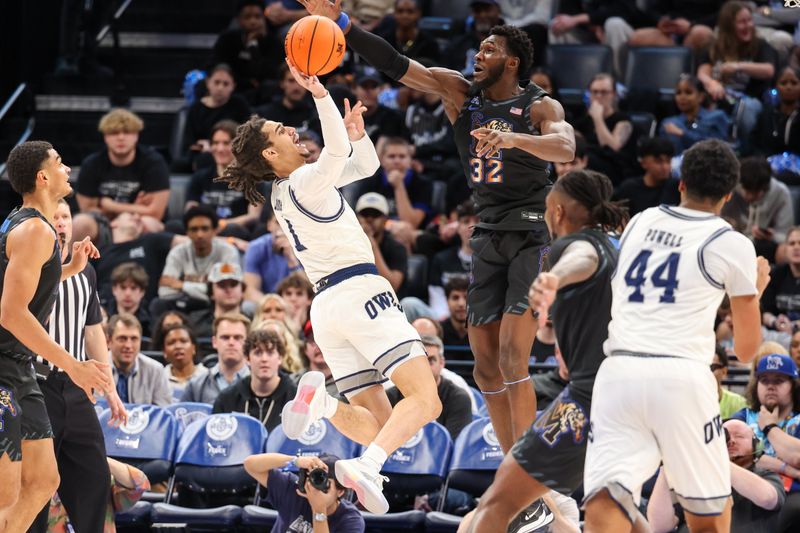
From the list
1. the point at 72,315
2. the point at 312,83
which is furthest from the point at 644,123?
the point at 72,315

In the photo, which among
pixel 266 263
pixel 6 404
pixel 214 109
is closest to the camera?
pixel 6 404

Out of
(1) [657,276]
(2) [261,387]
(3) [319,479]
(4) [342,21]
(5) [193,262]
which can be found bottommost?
(5) [193,262]

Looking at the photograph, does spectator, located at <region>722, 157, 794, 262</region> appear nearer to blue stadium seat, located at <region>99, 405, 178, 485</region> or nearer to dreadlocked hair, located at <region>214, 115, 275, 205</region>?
blue stadium seat, located at <region>99, 405, 178, 485</region>

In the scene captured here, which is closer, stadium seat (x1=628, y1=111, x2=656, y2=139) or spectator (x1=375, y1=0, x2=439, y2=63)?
stadium seat (x1=628, y1=111, x2=656, y2=139)

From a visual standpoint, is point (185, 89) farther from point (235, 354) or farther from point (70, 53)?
point (235, 354)

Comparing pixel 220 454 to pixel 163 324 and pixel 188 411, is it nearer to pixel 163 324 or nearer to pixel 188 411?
pixel 188 411

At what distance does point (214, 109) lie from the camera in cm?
1412

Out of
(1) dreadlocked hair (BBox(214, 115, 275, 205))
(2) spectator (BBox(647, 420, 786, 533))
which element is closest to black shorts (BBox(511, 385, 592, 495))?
(2) spectator (BBox(647, 420, 786, 533))

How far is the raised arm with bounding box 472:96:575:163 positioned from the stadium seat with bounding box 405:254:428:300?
15.5ft

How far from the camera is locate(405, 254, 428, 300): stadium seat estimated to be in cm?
1230

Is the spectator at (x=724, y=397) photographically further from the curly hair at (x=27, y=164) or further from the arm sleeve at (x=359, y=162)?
the curly hair at (x=27, y=164)

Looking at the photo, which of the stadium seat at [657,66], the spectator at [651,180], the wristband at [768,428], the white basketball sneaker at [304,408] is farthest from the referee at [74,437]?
the stadium seat at [657,66]

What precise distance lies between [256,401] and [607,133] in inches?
189

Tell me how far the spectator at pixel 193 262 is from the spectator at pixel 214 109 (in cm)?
186
